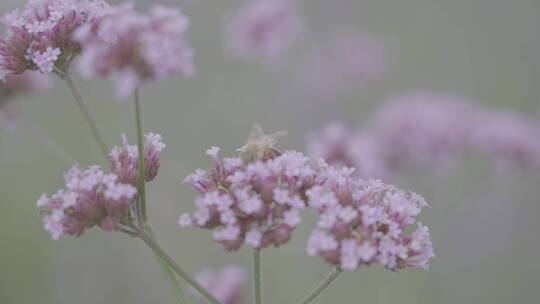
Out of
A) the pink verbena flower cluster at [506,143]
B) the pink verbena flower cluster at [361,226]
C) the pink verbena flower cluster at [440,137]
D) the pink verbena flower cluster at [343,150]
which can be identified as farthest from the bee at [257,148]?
the pink verbena flower cluster at [506,143]

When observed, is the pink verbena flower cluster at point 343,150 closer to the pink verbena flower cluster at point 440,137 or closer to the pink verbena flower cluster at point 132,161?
the pink verbena flower cluster at point 440,137

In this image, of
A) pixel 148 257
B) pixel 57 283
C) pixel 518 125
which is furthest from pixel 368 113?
pixel 57 283

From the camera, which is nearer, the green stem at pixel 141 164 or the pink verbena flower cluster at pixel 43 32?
the green stem at pixel 141 164

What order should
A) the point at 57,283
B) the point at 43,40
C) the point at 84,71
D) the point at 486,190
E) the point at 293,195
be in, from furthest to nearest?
the point at 486,190
the point at 57,283
the point at 43,40
the point at 293,195
the point at 84,71

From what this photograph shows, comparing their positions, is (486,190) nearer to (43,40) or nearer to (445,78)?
(445,78)

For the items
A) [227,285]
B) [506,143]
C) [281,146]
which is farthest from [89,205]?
[281,146]

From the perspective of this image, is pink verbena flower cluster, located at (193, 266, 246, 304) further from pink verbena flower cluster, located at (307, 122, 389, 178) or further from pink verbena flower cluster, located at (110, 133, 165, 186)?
pink verbena flower cluster, located at (110, 133, 165, 186)

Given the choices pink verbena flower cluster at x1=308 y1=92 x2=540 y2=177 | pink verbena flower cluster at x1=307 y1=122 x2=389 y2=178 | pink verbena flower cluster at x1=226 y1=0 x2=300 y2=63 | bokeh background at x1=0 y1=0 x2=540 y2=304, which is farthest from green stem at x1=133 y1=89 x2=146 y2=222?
pink verbena flower cluster at x1=226 y1=0 x2=300 y2=63

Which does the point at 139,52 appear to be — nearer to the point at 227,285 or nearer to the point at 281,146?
the point at 227,285
